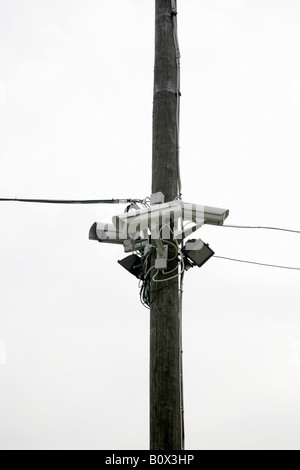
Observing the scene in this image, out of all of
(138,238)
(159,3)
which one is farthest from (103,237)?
(159,3)

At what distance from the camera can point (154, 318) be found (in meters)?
5.14

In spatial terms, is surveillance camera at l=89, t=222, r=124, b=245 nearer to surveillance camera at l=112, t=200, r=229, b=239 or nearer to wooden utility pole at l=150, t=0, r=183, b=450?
surveillance camera at l=112, t=200, r=229, b=239

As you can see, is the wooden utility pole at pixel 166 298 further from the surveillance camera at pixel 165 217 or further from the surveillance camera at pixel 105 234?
the surveillance camera at pixel 105 234

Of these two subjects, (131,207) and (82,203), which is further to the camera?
(82,203)

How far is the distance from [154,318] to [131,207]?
4.19 feet

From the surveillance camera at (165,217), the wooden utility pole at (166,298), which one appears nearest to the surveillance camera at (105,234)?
the surveillance camera at (165,217)

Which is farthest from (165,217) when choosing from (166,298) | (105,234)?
(105,234)

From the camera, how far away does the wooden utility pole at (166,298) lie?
4.81 m

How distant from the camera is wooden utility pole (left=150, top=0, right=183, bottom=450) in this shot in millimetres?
4809

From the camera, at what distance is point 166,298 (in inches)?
204

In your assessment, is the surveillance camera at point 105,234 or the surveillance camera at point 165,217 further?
the surveillance camera at point 105,234

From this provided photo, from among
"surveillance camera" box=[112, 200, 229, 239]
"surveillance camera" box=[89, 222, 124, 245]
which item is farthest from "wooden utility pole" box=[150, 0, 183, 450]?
"surveillance camera" box=[89, 222, 124, 245]
